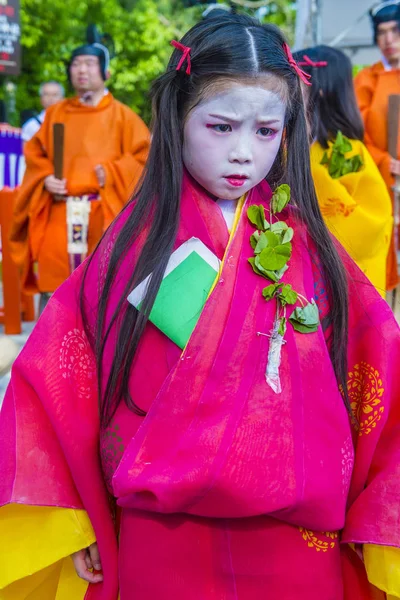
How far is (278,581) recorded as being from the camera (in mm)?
1474

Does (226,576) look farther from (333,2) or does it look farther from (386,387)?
(333,2)

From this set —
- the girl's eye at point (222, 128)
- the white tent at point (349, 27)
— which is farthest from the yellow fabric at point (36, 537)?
the white tent at point (349, 27)

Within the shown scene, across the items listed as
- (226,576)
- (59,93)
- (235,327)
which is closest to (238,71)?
(235,327)

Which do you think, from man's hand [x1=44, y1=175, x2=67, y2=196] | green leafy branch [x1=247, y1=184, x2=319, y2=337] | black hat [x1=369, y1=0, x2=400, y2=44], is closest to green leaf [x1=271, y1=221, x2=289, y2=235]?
green leafy branch [x1=247, y1=184, x2=319, y2=337]

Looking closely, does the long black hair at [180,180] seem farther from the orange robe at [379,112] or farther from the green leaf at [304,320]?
the orange robe at [379,112]

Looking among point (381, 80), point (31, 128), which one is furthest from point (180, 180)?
point (31, 128)

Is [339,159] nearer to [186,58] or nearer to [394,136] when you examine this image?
[394,136]

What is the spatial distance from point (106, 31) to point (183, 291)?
17581mm

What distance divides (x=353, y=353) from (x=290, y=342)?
7.9 inches

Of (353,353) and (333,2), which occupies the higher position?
(333,2)

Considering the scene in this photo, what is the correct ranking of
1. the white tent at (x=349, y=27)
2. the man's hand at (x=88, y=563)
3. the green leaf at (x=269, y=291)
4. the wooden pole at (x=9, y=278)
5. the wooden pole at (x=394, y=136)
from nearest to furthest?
the green leaf at (x=269, y=291), the man's hand at (x=88, y=563), the wooden pole at (x=394, y=136), the wooden pole at (x=9, y=278), the white tent at (x=349, y=27)

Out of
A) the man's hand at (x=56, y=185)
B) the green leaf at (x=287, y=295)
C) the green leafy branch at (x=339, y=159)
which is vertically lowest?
the man's hand at (x=56, y=185)

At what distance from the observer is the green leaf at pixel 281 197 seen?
5.20 feet

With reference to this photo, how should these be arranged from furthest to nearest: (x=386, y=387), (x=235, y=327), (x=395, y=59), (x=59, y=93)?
1. (x=59, y=93)
2. (x=395, y=59)
3. (x=386, y=387)
4. (x=235, y=327)
